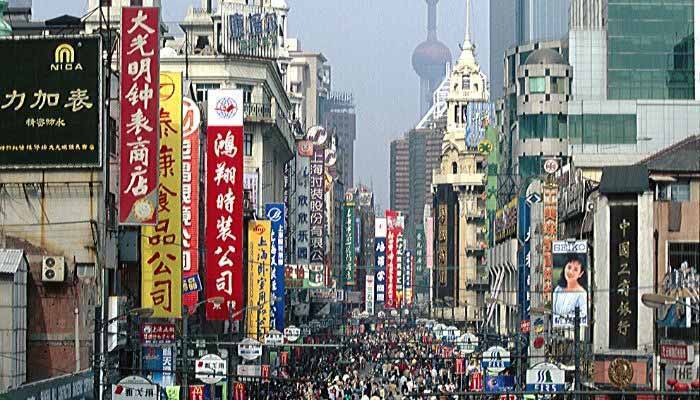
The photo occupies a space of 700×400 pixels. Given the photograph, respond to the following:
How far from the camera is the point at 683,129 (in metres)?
101

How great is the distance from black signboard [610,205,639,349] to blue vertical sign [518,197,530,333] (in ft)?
127

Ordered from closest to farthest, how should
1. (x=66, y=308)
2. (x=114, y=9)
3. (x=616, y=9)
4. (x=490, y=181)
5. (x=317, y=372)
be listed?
(x=66, y=308) < (x=114, y=9) < (x=616, y=9) < (x=317, y=372) < (x=490, y=181)

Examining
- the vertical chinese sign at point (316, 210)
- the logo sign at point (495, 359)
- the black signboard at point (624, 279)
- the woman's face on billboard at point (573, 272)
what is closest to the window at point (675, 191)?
the black signboard at point (624, 279)

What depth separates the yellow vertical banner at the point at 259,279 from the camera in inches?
3585

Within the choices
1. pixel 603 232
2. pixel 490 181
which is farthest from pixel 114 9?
pixel 490 181

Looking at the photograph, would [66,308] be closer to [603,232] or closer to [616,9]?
[603,232]

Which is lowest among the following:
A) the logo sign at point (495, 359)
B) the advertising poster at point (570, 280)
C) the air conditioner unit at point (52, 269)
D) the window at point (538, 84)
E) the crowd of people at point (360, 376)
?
the crowd of people at point (360, 376)

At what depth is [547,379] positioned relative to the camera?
56562 millimetres

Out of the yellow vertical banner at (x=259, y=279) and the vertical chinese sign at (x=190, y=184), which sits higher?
the vertical chinese sign at (x=190, y=184)

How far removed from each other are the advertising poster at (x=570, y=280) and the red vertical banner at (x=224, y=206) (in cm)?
1304

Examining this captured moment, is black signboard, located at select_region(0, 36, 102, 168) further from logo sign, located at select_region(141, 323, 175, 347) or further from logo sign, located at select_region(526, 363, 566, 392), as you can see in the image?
logo sign, located at select_region(526, 363, 566, 392)

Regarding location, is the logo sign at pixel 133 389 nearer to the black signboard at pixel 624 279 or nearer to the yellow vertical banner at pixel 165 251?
the yellow vertical banner at pixel 165 251

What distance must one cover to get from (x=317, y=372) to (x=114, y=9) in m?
32.6

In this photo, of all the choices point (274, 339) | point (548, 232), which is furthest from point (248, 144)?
point (274, 339)
